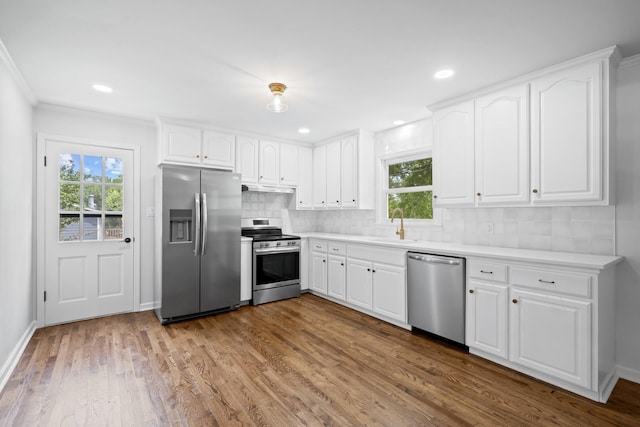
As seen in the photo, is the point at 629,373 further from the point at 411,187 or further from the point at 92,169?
the point at 92,169

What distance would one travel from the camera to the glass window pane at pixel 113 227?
3668 millimetres

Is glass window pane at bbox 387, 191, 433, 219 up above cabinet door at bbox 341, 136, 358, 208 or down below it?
below

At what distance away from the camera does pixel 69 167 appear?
137 inches

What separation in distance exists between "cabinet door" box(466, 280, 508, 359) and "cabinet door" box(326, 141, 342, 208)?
7.76 feet

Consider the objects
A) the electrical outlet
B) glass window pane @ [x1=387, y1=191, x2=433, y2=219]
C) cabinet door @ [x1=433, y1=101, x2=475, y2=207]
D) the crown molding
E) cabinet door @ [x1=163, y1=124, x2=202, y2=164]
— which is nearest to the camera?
the crown molding

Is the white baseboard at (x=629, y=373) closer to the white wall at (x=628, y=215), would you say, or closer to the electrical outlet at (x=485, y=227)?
the white wall at (x=628, y=215)

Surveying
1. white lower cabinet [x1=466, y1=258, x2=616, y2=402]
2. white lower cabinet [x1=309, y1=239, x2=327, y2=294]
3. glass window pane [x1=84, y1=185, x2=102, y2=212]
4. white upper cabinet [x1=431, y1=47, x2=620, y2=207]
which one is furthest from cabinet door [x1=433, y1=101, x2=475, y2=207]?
glass window pane [x1=84, y1=185, x2=102, y2=212]

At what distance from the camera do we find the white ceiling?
179cm

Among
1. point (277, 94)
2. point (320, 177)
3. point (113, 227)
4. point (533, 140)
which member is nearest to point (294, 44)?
point (277, 94)

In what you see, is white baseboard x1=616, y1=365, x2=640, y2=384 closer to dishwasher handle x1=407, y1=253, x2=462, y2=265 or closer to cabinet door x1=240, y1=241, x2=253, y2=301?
dishwasher handle x1=407, y1=253, x2=462, y2=265

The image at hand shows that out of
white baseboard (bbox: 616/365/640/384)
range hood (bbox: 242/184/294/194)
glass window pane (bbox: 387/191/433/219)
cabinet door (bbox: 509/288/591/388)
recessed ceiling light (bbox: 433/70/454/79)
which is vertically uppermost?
recessed ceiling light (bbox: 433/70/454/79)

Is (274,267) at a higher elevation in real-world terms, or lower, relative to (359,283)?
higher

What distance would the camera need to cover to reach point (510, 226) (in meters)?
3.01

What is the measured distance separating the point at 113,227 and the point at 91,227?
0.21m
